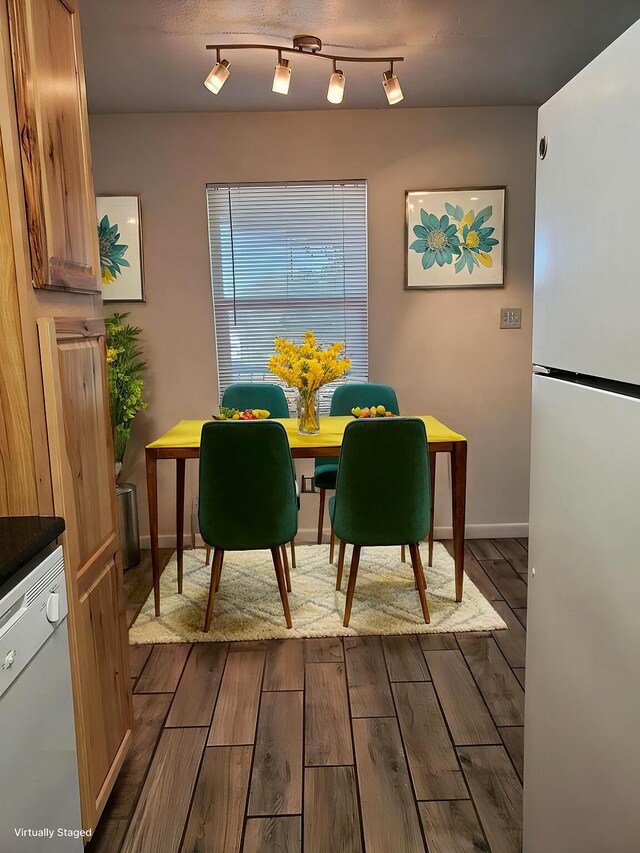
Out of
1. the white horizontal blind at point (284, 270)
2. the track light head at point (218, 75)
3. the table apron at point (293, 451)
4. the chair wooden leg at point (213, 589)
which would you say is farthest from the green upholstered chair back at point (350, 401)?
the track light head at point (218, 75)

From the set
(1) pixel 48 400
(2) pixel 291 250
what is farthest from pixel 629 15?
(1) pixel 48 400

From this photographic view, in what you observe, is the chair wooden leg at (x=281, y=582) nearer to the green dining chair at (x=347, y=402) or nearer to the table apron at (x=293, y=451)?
the table apron at (x=293, y=451)

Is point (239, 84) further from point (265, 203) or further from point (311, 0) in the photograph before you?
point (311, 0)

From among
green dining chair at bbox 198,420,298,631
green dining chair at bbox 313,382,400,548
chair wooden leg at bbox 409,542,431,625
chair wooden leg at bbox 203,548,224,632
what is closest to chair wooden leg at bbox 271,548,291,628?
green dining chair at bbox 198,420,298,631

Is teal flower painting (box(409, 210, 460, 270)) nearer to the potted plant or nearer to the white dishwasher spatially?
the potted plant

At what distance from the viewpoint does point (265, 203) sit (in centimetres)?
384

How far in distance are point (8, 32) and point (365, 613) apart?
2.50 metres

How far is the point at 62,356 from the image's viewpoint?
A: 149cm

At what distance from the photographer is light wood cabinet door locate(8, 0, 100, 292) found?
1.33 m

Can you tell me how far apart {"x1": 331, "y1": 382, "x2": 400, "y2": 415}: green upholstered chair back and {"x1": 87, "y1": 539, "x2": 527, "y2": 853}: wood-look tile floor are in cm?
133

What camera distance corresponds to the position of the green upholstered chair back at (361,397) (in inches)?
143

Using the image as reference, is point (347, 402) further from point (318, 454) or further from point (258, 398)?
point (318, 454)

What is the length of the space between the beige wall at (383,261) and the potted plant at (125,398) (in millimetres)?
99

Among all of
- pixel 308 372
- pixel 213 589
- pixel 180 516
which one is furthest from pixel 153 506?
pixel 308 372
